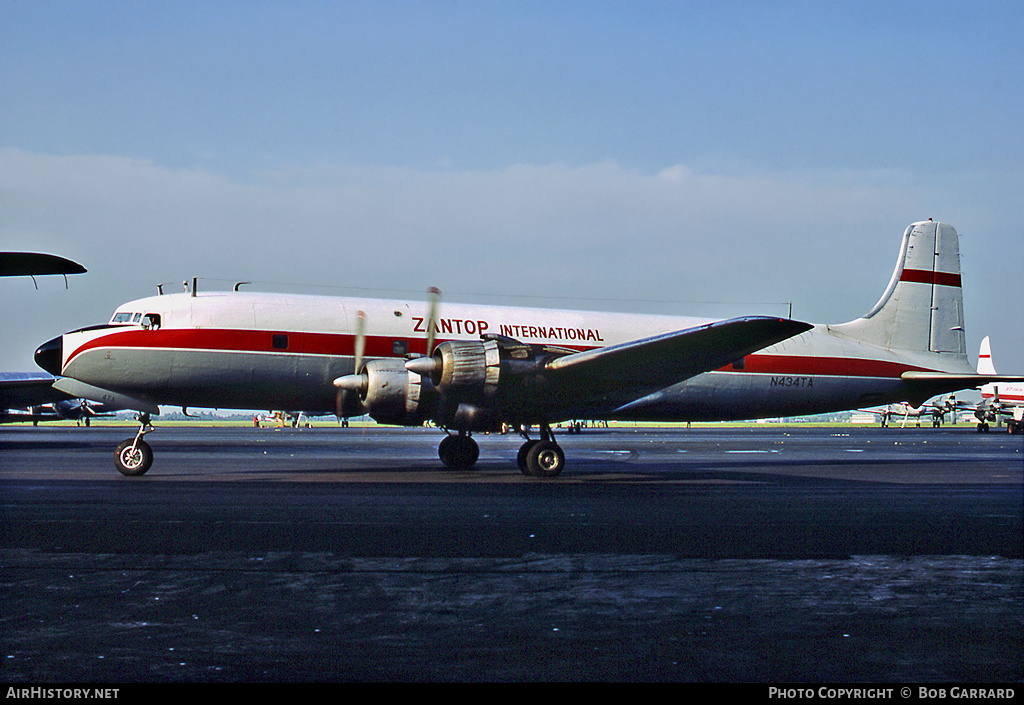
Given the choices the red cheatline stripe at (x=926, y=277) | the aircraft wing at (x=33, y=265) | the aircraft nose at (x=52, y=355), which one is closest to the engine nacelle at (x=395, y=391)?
the aircraft nose at (x=52, y=355)

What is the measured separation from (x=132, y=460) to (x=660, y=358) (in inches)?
499

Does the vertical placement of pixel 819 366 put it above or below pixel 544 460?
above

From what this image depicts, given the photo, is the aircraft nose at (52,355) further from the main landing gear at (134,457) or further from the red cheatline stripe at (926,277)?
the red cheatline stripe at (926,277)

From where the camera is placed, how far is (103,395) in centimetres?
2170

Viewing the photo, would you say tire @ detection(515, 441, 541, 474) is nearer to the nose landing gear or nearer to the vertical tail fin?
the nose landing gear

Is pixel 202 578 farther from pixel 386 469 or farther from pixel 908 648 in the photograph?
pixel 386 469

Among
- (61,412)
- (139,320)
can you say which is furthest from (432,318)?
(61,412)

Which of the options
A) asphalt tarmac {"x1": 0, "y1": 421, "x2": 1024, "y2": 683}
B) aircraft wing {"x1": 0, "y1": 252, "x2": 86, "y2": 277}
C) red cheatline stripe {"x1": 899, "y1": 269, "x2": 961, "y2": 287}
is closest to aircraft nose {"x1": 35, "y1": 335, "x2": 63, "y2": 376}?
asphalt tarmac {"x1": 0, "y1": 421, "x2": 1024, "y2": 683}

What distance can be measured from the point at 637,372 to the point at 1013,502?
844cm

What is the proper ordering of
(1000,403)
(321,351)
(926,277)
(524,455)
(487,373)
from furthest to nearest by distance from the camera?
(1000,403) → (926,277) → (524,455) → (321,351) → (487,373)

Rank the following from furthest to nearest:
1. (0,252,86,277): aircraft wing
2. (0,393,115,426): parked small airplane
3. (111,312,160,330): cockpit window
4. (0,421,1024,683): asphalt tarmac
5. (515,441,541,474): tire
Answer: (0,393,115,426): parked small airplane → (515,441,541,474): tire → (111,312,160,330): cockpit window → (0,252,86,277): aircraft wing → (0,421,1024,683): asphalt tarmac

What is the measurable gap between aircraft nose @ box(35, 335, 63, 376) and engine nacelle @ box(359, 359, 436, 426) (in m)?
7.60

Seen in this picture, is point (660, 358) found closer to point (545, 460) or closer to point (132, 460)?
point (545, 460)

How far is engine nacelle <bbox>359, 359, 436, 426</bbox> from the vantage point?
65.0 ft
